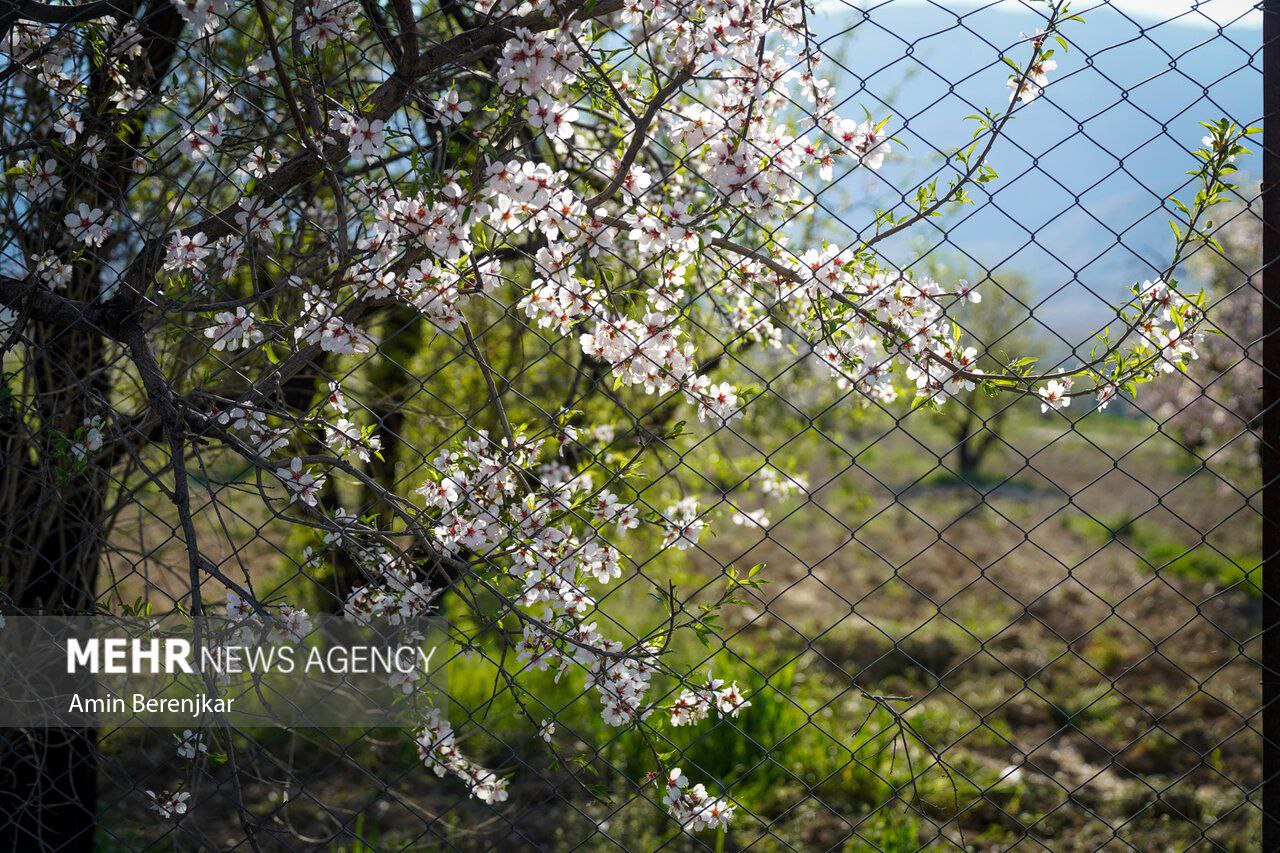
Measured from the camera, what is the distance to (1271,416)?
1.59 metres

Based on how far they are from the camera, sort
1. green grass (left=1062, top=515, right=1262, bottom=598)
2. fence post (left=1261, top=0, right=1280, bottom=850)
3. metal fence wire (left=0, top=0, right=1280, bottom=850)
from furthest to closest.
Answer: green grass (left=1062, top=515, right=1262, bottom=598) → fence post (left=1261, top=0, right=1280, bottom=850) → metal fence wire (left=0, top=0, right=1280, bottom=850)

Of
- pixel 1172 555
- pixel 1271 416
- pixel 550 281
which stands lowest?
pixel 1271 416

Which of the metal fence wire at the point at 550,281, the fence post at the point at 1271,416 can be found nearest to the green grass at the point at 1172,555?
the fence post at the point at 1271,416

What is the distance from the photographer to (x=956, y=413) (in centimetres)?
1031

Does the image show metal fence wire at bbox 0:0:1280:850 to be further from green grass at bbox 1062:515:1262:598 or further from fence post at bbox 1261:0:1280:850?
green grass at bbox 1062:515:1262:598

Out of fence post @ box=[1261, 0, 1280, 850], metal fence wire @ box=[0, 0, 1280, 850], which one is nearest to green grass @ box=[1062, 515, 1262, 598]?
fence post @ box=[1261, 0, 1280, 850]

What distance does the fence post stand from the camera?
61.2 inches

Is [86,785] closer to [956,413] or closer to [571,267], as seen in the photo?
[571,267]

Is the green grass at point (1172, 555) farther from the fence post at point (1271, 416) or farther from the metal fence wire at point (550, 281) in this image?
the metal fence wire at point (550, 281)

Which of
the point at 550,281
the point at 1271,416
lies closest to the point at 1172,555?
the point at 1271,416

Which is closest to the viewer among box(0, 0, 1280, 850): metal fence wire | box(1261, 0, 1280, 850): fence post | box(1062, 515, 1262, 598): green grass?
box(0, 0, 1280, 850): metal fence wire

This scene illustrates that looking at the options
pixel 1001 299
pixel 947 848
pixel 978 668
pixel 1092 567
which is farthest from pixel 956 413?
pixel 947 848

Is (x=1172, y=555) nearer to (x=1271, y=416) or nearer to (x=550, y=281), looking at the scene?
(x=1271, y=416)

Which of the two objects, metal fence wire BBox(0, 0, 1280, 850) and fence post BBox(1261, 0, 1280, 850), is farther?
fence post BBox(1261, 0, 1280, 850)
